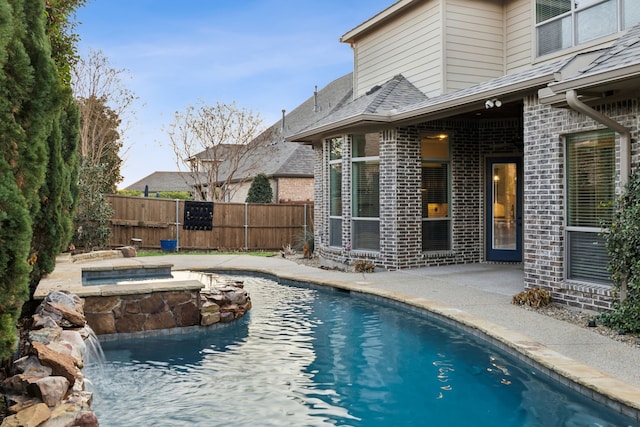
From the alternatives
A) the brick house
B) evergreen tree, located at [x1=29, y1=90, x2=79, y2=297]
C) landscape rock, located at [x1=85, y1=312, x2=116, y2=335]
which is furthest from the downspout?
landscape rock, located at [x1=85, y1=312, x2=116, y2=335]

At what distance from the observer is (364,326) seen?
670cm

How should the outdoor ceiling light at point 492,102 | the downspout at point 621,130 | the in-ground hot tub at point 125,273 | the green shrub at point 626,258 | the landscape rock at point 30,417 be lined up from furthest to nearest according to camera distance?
the in-ground hot tub at point 125,273
the outdoor ceiling light at point 492,102
the downspout at point 621,130
the green shrub at point 626,258
the landscape rock at point 30,417

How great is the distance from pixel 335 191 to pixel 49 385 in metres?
9.00

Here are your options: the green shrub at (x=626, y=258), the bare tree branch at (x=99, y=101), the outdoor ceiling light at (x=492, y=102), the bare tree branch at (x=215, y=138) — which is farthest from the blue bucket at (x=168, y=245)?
the green shrub at (x=626, y=258)

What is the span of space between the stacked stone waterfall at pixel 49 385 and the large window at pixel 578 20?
888 centimetres

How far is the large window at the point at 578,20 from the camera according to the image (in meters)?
8.30

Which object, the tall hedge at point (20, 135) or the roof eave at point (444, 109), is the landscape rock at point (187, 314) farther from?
the roof eave at point (444, 109)

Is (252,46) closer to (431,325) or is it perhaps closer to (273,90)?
(273,90)

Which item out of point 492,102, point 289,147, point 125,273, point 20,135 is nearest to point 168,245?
point 125,273

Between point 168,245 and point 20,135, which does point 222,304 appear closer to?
point 20,135

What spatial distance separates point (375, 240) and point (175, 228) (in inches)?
303

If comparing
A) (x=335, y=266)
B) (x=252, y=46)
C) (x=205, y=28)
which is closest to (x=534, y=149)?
(x=335, y=266)

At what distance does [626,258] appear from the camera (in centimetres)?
573

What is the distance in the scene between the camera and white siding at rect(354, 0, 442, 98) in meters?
11.4
